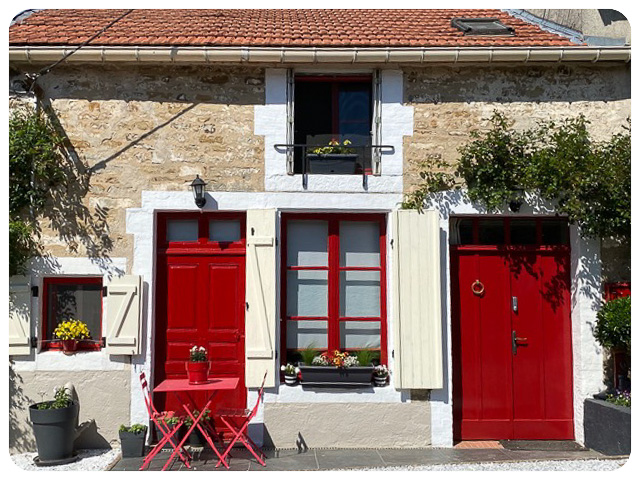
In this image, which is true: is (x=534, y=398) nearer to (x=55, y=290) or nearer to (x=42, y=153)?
(x=55, y=290)

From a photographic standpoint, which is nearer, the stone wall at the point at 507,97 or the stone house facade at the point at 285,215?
the stone house facade at the point at 285,215

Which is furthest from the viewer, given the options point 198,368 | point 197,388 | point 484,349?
point 484,349

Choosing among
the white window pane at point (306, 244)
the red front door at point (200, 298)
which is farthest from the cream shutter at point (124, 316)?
the white window pane at point (306, 244)

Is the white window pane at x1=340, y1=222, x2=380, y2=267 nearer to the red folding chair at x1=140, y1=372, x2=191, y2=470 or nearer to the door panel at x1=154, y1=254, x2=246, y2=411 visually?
the door panel at x1=154, y1=254, x2=246, y2=411

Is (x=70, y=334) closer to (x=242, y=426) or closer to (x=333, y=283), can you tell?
(x=242, y=426)

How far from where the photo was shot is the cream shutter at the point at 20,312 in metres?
6.73

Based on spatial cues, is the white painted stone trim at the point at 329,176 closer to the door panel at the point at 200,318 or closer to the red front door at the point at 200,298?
the red front door at the point at 200,298

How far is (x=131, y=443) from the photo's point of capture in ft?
21.0

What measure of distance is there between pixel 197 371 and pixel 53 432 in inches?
57.7

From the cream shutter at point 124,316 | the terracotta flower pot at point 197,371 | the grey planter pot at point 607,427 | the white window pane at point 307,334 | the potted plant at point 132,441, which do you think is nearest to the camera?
the grey planter pot at point 607,427

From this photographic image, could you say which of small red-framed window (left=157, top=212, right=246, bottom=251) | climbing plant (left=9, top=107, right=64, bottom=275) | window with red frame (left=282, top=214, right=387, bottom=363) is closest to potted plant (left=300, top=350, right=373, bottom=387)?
window with red frame (left=282, top=214, right=387, bottom=363)

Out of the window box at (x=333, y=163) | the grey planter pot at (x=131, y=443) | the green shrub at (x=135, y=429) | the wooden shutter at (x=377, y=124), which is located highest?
the wooden shutter at (x=377, y=124)

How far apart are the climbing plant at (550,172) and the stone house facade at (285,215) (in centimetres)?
17

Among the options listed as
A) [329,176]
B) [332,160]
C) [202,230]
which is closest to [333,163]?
[332,160]
